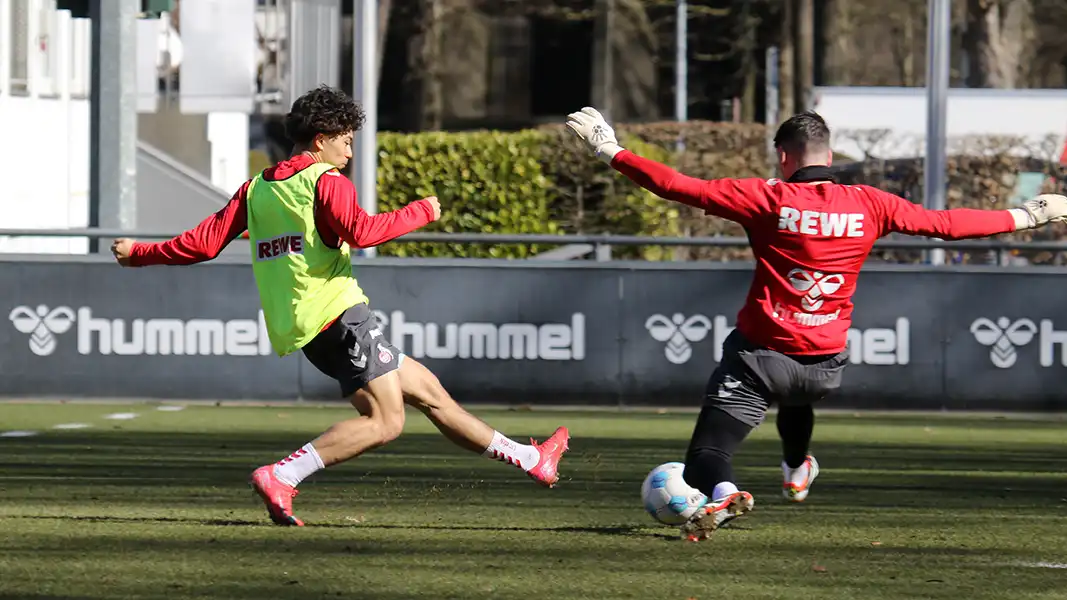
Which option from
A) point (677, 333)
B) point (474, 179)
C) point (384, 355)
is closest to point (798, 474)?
point (384, 355)

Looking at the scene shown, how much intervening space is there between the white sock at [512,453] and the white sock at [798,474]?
1.05 meters

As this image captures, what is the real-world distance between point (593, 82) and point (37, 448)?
3423cm

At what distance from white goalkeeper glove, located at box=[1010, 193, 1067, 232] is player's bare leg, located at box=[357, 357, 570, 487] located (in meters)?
2.10

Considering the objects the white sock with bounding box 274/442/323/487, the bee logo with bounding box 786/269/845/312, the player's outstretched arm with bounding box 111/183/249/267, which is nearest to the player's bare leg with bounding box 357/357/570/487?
the white sock with bounding box 274/442/323/487

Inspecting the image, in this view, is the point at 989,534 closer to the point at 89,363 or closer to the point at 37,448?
the point at 37,448

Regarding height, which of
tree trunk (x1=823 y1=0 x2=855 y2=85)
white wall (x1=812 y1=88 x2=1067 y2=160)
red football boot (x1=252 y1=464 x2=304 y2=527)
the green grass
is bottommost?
the green grass

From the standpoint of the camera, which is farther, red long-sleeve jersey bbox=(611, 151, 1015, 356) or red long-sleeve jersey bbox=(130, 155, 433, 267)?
red long-sleeve jersey bbox=(130, 155, 433, 267)

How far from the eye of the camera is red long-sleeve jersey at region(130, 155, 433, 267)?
7.82 metres

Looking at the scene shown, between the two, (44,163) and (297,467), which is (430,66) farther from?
(297,467)

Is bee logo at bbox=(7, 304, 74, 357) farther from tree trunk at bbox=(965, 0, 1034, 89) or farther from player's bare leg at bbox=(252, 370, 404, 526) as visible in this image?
tree trunk at bbox=(965, 0, 1034, 89)

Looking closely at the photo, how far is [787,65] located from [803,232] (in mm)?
29467

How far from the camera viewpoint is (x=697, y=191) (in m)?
7.49

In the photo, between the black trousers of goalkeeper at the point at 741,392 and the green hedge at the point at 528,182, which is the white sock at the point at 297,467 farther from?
the green hedge at the point at 528,182

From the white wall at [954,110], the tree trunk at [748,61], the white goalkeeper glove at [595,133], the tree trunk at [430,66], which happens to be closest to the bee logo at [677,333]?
the white goalkeeper glove at [595,133]
